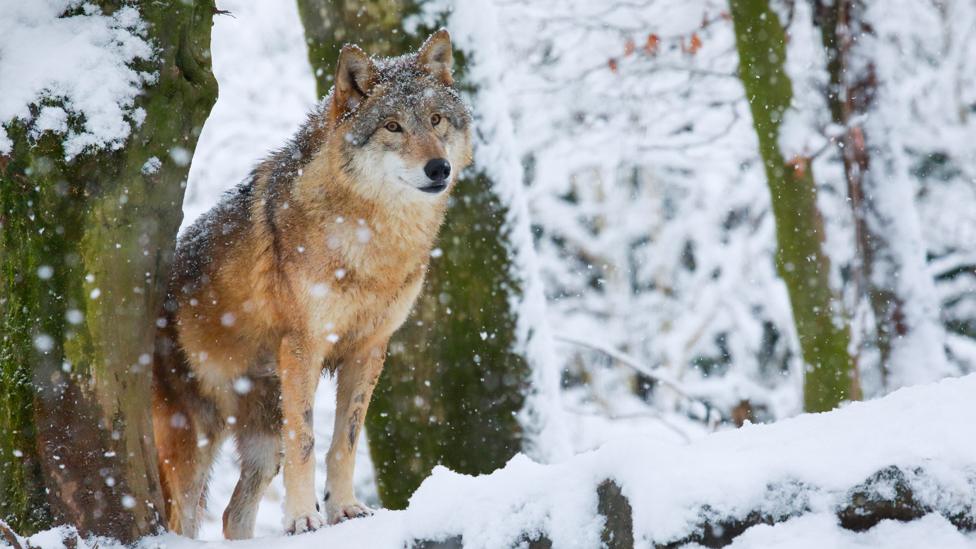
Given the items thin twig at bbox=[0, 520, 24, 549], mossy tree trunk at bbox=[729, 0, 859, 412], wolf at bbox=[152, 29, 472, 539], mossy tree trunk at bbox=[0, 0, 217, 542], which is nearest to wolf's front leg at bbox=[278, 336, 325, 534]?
wolf at bbox=[152, 29, 472, 539]

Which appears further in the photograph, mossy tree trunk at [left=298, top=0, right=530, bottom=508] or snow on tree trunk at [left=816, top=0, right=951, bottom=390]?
snow on tree trunk at [left=816, top=0, right=951, bottom=390]

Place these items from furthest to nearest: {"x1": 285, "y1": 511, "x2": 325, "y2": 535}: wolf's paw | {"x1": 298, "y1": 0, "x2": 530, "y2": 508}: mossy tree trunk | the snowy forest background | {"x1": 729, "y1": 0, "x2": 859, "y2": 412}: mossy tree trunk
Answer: {"x1": 729, "y1": 0, "x2": 859, "y2": 412}: mossy tree trunk < {"x1": 298, "y1": 0, "x2": 530, "y2": 508}: mossy tree trunk < {"x1": 285, "y1": 511, "x2": 325, "y2": 535}: wolf's paw < the snowy forest background

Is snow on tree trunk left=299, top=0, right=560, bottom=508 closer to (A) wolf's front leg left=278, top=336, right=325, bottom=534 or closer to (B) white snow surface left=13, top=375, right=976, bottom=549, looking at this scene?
(A) wolf's front leg left=278, top=336, right=325, bottom=534

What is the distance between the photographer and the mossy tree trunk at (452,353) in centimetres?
582

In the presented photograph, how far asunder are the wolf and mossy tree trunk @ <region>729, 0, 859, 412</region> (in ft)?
9.84

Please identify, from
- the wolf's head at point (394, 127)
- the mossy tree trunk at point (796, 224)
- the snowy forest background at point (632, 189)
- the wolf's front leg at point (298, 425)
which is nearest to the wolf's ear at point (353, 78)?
the wolf's head at point (394, 127)

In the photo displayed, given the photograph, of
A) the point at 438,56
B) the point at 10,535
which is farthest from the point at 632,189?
the point at 10,535

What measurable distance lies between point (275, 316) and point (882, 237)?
4.71 metres

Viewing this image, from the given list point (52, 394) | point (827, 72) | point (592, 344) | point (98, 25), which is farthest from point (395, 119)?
point (592, 344)

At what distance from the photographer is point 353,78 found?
482cm

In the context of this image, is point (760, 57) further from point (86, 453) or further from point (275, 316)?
point (86, 453)

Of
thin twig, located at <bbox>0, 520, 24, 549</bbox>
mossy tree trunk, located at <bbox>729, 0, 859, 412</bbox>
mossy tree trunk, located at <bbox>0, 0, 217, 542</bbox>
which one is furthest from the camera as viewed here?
mossy tree trunk, located at <bbox>729, 0, 859, 412</bbox>

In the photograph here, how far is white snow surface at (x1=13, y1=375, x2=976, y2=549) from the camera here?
8.12 ft

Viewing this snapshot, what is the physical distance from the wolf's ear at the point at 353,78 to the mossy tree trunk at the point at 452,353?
1.20 metres
